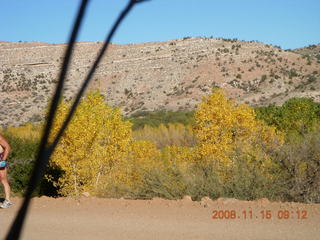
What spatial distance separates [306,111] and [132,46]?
52692mm

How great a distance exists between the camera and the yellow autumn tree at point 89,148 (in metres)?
13.2

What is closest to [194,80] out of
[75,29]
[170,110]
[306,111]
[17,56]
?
[170,110]

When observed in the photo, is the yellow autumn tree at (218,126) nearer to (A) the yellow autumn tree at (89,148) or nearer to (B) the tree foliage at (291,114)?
(A) the yellow autumn tree at (89,148)

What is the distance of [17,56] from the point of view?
76625mm

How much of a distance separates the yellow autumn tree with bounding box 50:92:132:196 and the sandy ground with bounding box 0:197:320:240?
2.94 metres

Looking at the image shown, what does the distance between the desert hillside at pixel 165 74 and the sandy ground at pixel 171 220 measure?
157ft

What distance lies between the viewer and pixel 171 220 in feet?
28.9

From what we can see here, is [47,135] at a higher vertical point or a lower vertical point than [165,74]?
lower

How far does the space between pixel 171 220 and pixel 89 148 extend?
17.2 feet

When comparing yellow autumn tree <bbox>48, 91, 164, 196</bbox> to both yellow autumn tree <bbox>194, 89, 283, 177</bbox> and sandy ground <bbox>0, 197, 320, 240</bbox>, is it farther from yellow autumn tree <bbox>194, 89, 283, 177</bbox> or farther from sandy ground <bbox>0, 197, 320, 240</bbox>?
yellow autumn tree <bbox>194, 89, 283, 177</bbox>

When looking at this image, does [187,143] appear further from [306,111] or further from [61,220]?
[61,220]

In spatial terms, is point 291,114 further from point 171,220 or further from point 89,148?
point 171,220

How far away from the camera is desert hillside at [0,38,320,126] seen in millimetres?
62094

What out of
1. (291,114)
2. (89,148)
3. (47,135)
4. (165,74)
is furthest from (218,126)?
(165,74)
